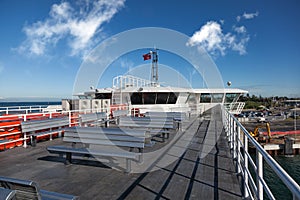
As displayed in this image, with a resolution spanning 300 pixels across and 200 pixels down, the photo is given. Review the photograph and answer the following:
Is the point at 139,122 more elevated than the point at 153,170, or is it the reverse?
the point at 139,122

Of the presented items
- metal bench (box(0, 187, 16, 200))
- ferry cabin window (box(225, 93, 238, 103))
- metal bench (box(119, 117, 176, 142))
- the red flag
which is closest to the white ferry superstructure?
the red flag

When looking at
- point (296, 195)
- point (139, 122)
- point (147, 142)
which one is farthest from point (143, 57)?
point (296, 195)

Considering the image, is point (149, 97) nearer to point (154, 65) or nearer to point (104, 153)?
point (154, 65)

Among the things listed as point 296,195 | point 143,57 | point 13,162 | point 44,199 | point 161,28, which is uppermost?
point 161,28

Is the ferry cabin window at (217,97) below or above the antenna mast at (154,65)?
below

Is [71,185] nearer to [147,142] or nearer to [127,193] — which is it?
[127,193]

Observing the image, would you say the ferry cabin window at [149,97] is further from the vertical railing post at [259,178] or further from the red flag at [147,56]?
the vertical railing post at [259,178]

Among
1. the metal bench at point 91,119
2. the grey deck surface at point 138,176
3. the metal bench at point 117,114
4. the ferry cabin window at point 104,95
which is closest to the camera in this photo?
the grey deck surface at point 138,176

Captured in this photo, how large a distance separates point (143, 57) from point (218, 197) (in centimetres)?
1934

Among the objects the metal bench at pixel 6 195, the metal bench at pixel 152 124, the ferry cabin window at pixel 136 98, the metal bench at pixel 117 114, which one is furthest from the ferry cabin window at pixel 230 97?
the metal bench at pixel 6 195

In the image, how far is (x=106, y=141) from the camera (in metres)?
4.00

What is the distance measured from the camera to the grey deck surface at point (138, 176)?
2.91 metres

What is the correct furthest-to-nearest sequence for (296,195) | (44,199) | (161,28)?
(161,28) → (44,199) → (296,195)

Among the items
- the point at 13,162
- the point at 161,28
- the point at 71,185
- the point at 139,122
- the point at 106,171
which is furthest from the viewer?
the point at 161,28
